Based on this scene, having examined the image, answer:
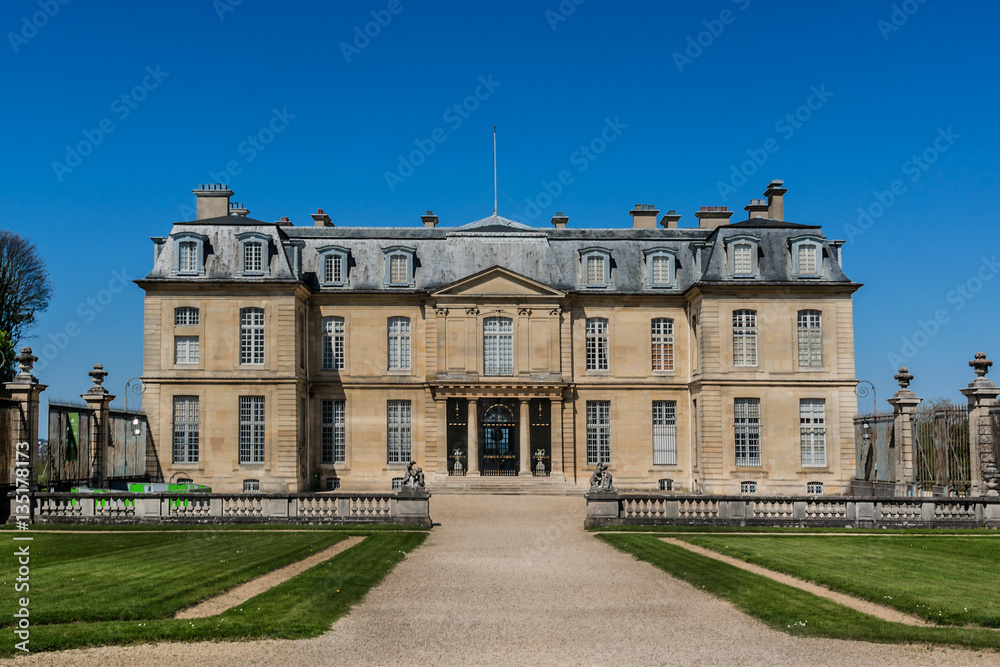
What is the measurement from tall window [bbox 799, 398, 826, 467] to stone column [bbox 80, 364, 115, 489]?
886 inches

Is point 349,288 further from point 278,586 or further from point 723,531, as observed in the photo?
point 278,586

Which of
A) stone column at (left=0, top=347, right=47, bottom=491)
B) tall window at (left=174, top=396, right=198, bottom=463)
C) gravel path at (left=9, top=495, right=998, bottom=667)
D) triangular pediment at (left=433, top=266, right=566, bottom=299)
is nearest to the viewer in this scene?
gravel path at (left=9, top=495, right=998, bottom=667)

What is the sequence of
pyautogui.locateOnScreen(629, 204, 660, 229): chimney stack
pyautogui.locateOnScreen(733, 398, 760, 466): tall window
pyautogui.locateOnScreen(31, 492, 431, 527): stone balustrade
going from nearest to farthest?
pyautogui.locateOnScreen(31, 492, 431, 527): stone balustrade, pyautogui.locateOnScreen(733, 398, 760, 466): tall window, pyautogui.locateOnScreen(629, 204, 660, 229): chimney stack

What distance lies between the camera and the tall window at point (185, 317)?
114 ft

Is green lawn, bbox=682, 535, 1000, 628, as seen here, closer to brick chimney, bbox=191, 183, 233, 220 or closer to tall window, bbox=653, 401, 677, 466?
tall window, bbox=653, 401, 677, 466

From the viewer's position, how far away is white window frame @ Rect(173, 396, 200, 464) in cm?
3431

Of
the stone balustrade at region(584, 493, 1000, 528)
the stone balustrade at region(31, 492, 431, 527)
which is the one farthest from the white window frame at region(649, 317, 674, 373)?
the stone balustrade at region(31, 492, 431, 527)

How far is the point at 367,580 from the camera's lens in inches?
520

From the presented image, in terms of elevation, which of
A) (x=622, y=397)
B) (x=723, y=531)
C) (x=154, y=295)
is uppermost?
(x=154, y=295)

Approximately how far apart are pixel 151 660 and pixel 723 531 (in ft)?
47.0

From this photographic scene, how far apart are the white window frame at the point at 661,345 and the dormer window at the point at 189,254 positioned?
1623 centimetres

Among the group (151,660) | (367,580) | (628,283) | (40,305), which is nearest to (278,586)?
(367,580)

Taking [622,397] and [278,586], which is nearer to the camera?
[278,586]

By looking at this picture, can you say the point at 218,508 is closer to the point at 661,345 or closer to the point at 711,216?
the point at 661,345
